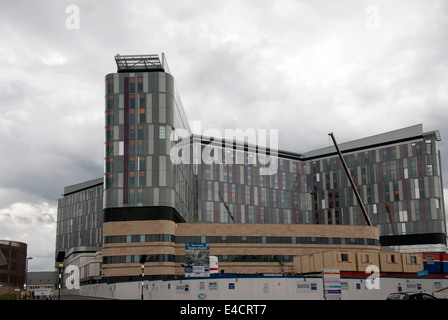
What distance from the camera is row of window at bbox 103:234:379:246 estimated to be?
101312 millimetres

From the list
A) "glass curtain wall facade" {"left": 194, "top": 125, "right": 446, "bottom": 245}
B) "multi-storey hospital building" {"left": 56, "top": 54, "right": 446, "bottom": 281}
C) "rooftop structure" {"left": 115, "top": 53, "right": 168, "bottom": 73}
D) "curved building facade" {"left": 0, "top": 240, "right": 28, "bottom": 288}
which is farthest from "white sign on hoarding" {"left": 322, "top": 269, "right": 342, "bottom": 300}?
"curved building facade" {"left": 0, "top": 240, "right": 28, "bottom": 288}

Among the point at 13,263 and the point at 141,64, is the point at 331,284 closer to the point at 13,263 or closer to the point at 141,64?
the point at 141,64

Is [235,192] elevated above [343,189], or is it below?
below

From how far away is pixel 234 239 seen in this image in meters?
111

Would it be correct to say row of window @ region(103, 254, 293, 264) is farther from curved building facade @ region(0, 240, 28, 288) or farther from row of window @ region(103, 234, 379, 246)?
curved building facade @ region(0, 240, 28, 288)

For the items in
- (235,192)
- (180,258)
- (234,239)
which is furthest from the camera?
(235,192)

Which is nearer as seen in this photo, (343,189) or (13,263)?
(13,263)

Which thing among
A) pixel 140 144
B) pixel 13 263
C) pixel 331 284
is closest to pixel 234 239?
pixel 140 144

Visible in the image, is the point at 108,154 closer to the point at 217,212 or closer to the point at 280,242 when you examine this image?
the point at 280,242

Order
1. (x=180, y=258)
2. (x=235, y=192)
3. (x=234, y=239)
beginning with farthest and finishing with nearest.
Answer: (x=235, y=192)
(x=234, y=239)
(x=180, y=258)

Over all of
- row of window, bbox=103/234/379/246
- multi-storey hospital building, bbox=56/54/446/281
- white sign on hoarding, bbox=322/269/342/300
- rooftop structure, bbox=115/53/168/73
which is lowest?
white sign on hoarding, bbox=322/269/342/300

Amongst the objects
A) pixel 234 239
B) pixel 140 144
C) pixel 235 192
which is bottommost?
pixel 234 239

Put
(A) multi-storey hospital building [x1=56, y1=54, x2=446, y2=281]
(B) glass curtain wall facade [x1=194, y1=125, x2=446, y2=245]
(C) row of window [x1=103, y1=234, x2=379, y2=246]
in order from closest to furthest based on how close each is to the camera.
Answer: (C) row of window [x1=103, y1=234, x2=379, y2=246] < (A) multi-storey hospital building [x1=56, y1=54, x2=446, y2=281] < (B) glass curtain wall facade [x1=194, y1=125, x2=446, y2=245]

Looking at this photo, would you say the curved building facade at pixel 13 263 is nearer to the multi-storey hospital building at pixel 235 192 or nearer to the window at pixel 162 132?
the multi-storey hospital building at pixel 235 192
